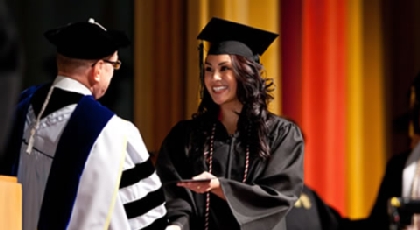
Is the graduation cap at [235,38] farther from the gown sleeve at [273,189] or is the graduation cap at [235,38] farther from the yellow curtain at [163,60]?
the yellow curtain at [163,60]

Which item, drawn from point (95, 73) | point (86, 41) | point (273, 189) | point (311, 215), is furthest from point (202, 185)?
point (311, 215)

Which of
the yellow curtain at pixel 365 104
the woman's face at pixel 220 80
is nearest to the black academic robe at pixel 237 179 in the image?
the woman's face at pixel 220 80

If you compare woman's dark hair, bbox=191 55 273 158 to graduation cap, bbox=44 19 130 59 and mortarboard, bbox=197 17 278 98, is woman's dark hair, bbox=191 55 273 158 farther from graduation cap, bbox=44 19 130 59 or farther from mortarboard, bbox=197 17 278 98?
graduation cap, bbox=44 19 130 59

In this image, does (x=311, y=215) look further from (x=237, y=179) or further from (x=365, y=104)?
(x=365, y=104)

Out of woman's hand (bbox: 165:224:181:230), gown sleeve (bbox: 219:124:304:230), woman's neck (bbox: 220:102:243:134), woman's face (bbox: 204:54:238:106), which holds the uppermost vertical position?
woman's face (bbox: 204:54:238:106)

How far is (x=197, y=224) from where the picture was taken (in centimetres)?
299

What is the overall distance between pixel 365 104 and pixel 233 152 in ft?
5.40

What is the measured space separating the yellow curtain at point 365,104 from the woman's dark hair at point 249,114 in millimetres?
1403

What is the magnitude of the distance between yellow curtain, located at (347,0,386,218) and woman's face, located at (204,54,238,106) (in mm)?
1489

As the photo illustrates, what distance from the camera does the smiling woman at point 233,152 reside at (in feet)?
9.61

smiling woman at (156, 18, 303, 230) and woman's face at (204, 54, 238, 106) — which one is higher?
woman's face at (204, 54, 238, 106)

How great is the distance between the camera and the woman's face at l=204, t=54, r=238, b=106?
3.07 metres

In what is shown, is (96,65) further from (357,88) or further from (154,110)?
(357,88)

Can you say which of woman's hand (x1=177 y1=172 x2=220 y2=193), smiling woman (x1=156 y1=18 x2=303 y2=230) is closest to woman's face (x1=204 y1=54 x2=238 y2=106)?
smiling woman (x1=156 y1=18 x2=303 y2=230)
